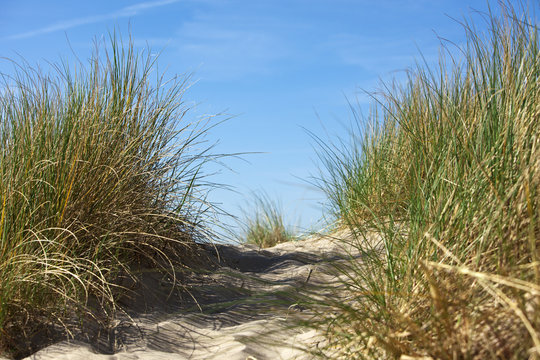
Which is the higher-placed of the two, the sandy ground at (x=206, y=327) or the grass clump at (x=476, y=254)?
the grass clump at (x=476, y=254)

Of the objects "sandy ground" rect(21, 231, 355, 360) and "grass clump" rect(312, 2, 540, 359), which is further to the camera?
"sandy ground" rect(21, 231, 355, 360)

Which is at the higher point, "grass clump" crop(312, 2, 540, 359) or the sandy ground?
"grass clump" crop(312, 2, 540, 359)

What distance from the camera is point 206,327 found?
2494 millimetres

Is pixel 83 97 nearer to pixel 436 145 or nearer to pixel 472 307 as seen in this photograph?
pixel 436 145

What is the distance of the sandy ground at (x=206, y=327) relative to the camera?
203 cm

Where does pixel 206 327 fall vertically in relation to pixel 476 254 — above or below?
below

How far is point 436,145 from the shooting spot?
232 cm

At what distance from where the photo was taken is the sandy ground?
6.65 ft

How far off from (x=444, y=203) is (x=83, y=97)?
7.06ft

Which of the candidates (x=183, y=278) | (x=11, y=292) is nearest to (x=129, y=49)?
(x=183, y=278)

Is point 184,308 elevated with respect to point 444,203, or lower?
lower

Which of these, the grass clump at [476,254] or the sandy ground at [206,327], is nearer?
the grass clump at [476,254]

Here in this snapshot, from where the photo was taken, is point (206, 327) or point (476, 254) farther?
point (206, 327)

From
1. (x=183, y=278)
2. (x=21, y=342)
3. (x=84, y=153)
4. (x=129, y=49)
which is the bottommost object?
(x=21, y=342)
